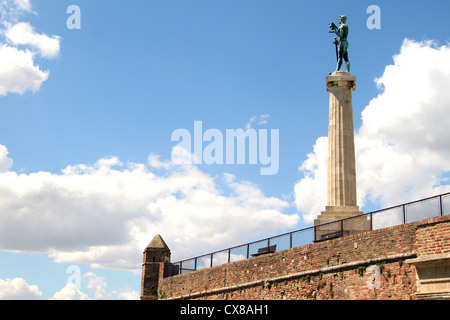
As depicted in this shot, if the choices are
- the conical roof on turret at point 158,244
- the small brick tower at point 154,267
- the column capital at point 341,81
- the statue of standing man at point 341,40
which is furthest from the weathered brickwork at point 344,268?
the statue of standing man at point 341,40

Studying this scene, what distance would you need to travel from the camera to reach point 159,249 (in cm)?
3466

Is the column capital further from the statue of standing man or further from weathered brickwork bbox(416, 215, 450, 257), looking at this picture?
weathered brickwork bbox(416, 215, 450, 257)

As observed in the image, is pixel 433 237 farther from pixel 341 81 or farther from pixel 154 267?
pixel 154 267

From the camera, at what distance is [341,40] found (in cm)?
3000

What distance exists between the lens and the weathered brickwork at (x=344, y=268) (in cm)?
1694

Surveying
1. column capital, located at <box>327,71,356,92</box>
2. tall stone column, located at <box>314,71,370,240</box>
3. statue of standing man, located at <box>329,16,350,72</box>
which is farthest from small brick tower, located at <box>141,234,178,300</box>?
statue of standing man, located at <box>329,16,350,72</box>

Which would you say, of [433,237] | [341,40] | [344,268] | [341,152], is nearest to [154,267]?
[341,152]

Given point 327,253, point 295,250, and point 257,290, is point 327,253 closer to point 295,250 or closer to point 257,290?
point 295,250

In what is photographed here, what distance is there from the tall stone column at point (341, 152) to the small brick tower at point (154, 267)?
11.4 m

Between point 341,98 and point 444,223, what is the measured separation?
1314cm

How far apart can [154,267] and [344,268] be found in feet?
57.1

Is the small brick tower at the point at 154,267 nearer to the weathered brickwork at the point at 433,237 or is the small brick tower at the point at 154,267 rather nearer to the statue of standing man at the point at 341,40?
the statue of standing man at the point at 341,40
